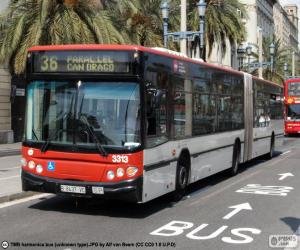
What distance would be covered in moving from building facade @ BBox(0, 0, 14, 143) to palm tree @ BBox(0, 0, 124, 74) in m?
6.53

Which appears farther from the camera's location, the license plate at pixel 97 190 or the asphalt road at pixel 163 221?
the license plate at pixel 97 190

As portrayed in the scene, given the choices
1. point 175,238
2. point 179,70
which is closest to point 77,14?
point 179,70

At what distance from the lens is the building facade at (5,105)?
30.8 metres

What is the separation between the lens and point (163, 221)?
8.95m

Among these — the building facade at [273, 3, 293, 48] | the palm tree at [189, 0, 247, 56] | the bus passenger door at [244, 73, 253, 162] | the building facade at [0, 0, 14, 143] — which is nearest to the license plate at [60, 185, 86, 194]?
the bus passenger door at [244, 73, 253, 162]

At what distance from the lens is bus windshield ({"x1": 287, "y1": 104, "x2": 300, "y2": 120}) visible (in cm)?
3984

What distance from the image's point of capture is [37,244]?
725 cm

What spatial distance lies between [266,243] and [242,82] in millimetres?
9509

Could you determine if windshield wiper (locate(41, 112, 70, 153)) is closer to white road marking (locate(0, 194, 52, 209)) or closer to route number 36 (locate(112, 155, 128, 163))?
route number 36 (locate(112, 155, 128, 163))

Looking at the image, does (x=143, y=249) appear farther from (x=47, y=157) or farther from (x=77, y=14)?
(x=77, y=14)
